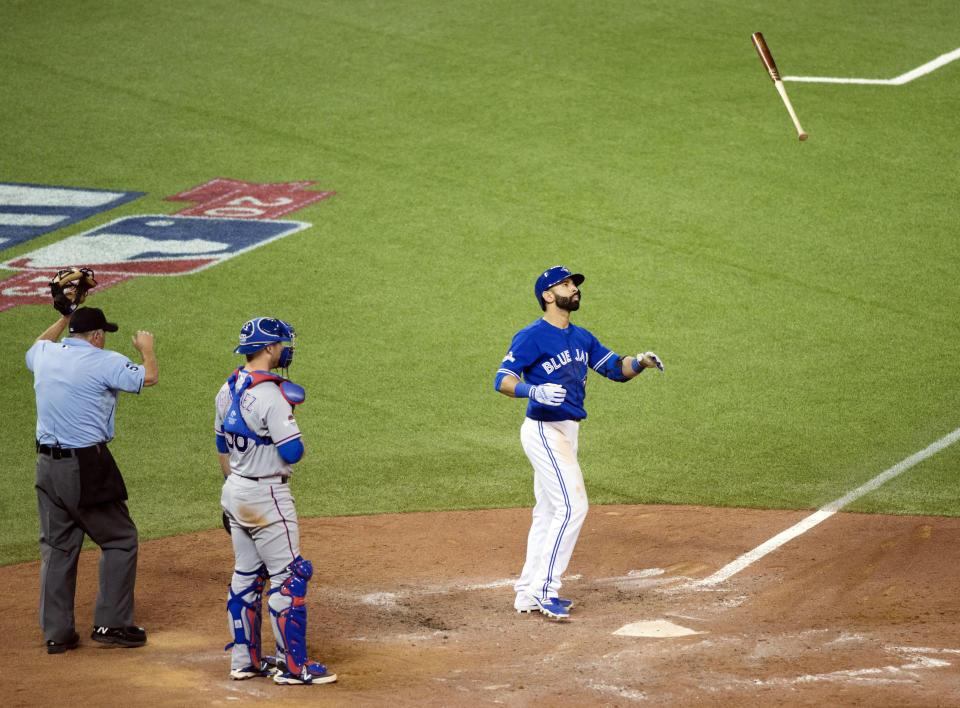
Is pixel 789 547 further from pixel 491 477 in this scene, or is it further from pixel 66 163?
pixel 66 163

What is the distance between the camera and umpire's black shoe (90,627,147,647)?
6570 millimetres

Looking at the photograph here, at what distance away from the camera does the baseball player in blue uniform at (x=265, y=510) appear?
5902mm

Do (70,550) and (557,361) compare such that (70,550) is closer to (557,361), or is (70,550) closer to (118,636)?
(118,636)

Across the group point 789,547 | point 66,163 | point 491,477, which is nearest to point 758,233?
point 491,477

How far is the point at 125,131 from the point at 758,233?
9.03m

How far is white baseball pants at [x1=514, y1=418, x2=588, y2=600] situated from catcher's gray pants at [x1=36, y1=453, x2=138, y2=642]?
2223 millimetres

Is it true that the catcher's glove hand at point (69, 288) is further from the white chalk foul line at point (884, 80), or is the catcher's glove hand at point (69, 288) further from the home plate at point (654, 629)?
the white chalk foul line at point (884, 80)

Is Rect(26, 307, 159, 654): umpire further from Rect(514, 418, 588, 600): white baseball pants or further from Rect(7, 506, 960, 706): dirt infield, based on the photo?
Rect(514, 418, 588, 600): white baseball pants

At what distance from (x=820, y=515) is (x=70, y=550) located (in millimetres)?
5021

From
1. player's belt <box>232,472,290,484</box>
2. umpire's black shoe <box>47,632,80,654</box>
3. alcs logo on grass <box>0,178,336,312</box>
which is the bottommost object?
umpire's black shoe <box>47,632,80,654</box>

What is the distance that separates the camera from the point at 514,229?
47.5 feet

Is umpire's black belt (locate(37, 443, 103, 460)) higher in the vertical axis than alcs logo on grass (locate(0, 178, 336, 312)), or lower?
lower

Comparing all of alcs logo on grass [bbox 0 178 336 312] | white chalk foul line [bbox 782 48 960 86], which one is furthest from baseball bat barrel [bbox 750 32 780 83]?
white chalk foul line [bbox 782 48 960 86]

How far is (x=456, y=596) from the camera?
728cm
